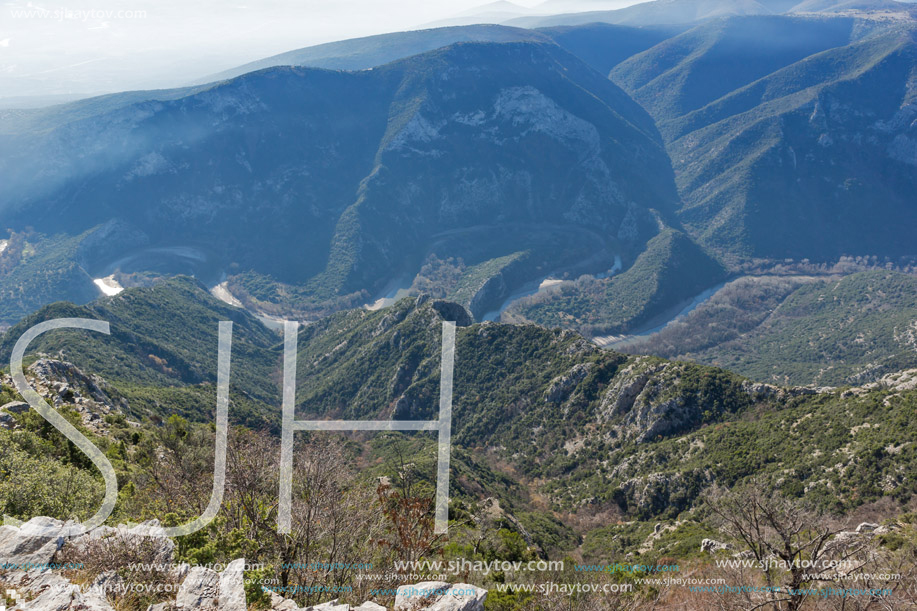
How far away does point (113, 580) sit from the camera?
18.5 metres

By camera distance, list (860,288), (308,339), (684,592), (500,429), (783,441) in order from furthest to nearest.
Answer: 1. (860,288)
2. (308,339)
3. (500,429)
4. (783,441)
5. (684,592)

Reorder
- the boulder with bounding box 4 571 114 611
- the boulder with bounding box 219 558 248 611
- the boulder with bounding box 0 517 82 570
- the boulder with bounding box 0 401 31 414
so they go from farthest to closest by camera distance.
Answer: the boulder with bounding box 0 401 31 414 → the boulder with bounding box 0 517 82 570 → the boulder with bounding box 219 558 248 611 → the boulder with bounding box 4 571 114 611

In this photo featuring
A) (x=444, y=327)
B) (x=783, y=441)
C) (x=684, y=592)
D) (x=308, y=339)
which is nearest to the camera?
(x=684, y=592)

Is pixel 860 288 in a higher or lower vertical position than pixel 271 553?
lower

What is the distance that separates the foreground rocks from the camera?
56.0ft

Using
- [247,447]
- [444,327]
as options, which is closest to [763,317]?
[444,327]

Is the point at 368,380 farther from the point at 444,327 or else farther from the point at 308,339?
the point at 308,339

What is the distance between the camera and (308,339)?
154375 millimetres

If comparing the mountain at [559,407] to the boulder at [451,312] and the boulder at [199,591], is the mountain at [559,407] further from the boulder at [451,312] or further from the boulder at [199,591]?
Result: the boulder at [199,591]

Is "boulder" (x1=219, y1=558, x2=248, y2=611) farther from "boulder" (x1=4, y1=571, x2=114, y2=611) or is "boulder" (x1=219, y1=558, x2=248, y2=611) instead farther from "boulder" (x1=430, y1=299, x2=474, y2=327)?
"boulder" (x1=430, y1=299, x2=474, y2=327)

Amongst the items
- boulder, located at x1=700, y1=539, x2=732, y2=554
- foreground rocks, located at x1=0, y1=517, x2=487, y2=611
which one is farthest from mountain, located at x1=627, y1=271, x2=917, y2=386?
foreground rocks, located at x1=0, y1=517, x2=487, y2=611

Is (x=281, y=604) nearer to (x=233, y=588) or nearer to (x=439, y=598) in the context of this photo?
(x=233, y=588)

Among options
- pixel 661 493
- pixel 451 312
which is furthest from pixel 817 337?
pixel 661 493

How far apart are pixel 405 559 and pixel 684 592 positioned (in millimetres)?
15947
